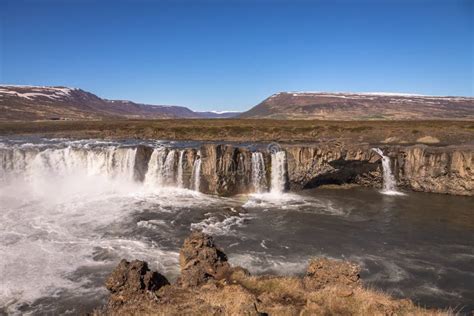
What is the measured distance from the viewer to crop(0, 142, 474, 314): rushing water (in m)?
16.1

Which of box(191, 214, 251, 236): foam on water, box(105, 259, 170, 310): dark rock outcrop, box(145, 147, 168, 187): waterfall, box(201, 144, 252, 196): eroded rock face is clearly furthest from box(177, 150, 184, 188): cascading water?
box(105, 259, 170, 310): dark rock outcrop

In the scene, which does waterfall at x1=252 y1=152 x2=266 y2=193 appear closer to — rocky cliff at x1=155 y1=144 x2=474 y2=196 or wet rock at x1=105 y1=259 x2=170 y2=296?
rocky cliff at x1=155 y1=144 x2=474 y2=196

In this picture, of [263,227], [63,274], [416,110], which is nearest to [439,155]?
[263,227]

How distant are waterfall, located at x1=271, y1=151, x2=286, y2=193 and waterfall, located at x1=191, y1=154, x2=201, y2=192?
701cm

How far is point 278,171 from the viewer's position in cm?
3556

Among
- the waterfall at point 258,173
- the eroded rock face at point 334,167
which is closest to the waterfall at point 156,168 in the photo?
the eroded rock face at point 334,167

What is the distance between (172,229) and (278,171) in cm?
1495

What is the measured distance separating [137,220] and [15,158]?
795 inches

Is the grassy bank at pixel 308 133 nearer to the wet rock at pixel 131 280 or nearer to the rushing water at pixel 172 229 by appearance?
the rushing water at pixel 172 229

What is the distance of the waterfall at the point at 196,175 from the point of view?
111 ft

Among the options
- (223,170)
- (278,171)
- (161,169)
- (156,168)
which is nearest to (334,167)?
(278,171)

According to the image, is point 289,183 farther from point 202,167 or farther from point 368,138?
point 368,138

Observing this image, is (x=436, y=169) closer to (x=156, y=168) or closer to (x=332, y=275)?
(x=156, y=168)

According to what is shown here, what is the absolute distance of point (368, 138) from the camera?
5578cm
